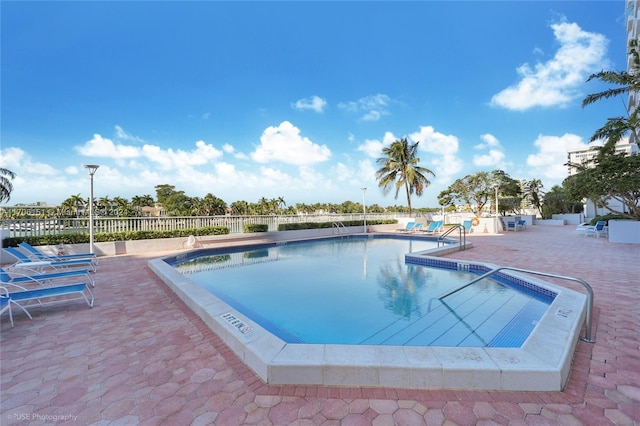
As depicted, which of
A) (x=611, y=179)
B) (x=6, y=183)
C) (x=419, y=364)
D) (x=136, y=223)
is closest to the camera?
(x=419, y=364)

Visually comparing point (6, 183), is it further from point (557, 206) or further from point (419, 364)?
point (557, 206)

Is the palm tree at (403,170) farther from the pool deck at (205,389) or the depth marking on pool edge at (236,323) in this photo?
the depth marking on pool edge at (236,323)

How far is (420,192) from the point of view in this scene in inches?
906

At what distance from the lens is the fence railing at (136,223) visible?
9.53 m

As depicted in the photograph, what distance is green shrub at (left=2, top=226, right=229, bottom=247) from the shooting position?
9.34 m

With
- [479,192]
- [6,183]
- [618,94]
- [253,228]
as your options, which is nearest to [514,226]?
[479,192]

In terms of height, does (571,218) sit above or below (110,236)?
below

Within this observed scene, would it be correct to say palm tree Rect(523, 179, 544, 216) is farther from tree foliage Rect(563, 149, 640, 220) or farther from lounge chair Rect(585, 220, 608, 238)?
tree foliage Rect(563, 149, 640, 220)

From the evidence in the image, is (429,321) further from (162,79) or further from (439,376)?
(162,79)

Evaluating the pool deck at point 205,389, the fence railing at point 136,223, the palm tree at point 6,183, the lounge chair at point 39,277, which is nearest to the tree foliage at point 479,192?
the fence railing at point 136,223

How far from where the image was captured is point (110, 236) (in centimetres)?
1085

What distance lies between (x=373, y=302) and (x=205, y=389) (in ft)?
A: 11.9

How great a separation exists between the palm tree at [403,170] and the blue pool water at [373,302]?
14502mm

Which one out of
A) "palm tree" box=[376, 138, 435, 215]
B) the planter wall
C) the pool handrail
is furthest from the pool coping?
"palm tree" box=[376, 138, 435, 215]
